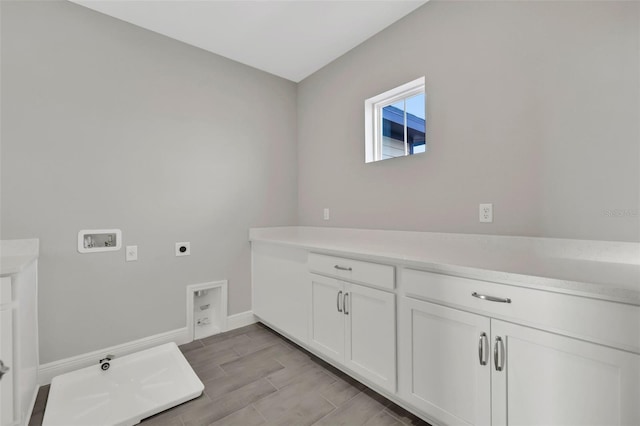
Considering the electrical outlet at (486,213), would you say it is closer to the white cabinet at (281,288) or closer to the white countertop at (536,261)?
the white countertop at (536,261)

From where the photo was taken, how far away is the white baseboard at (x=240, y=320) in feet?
8.75

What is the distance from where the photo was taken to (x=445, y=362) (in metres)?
1.30

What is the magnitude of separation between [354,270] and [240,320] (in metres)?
1.58

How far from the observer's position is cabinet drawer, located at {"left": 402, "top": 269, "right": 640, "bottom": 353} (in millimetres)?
879

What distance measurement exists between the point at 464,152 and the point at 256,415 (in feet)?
6.66

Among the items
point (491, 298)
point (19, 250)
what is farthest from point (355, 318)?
point (19, 250)

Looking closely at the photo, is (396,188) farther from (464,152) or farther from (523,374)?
(523,374)

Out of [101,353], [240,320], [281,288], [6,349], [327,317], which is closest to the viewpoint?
[6,349]

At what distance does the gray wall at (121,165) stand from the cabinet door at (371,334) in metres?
1.40

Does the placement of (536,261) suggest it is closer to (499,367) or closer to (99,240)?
(499,367)

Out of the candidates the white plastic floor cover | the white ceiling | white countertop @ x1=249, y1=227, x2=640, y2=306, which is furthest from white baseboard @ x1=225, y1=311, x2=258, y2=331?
the white ceiling

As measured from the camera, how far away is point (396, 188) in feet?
7.32

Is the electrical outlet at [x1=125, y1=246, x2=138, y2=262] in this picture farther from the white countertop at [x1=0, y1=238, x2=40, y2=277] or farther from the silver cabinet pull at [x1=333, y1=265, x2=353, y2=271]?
the silver cabinet pull at [x1=333, y1=265, x2=353, y2=271]

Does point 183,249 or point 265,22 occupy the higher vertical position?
point 265,22
